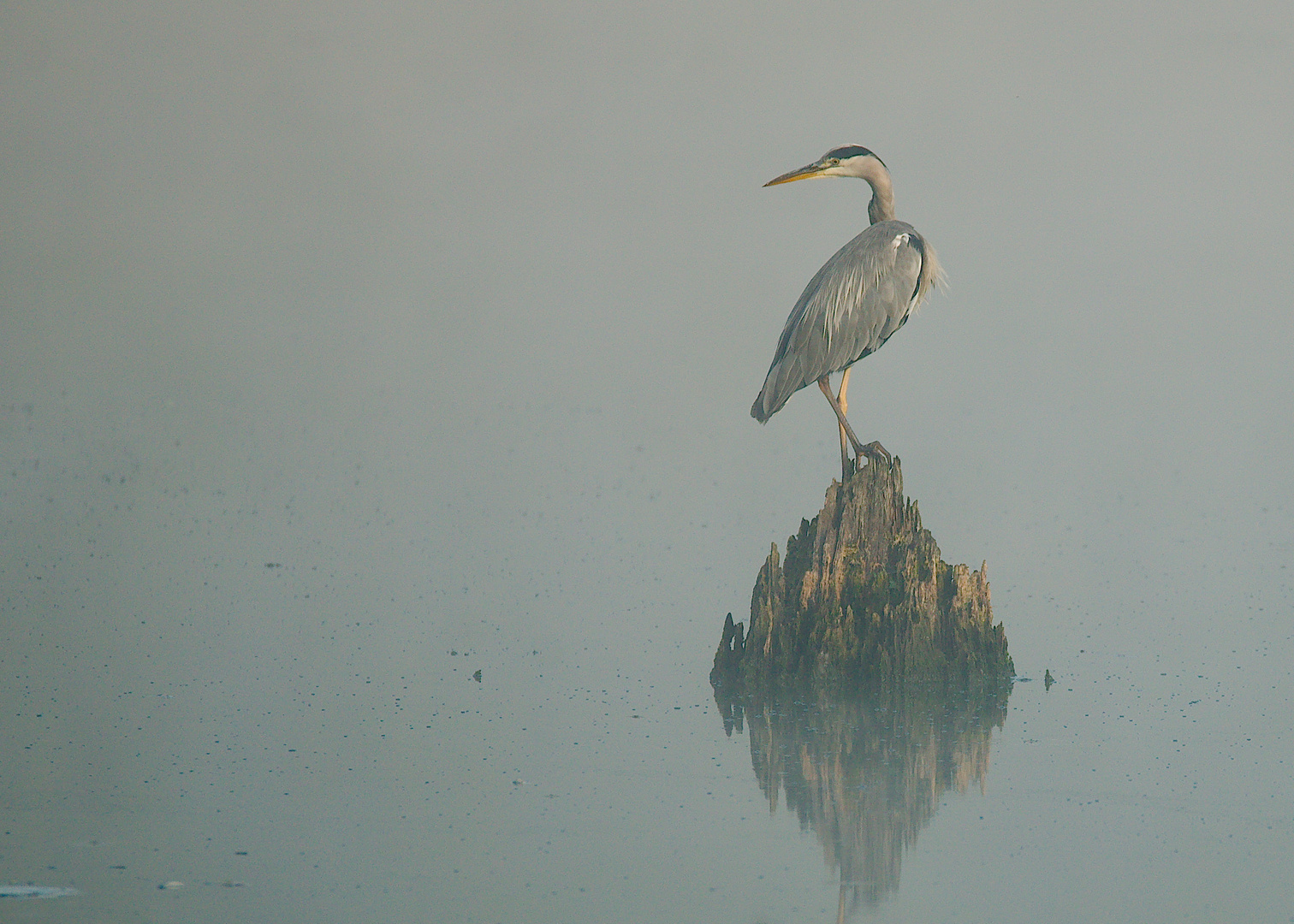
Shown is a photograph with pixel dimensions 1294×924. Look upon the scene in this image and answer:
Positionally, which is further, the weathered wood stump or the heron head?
the heron head

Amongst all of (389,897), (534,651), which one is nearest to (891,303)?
(534,651)

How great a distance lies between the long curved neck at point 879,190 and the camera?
643 cm

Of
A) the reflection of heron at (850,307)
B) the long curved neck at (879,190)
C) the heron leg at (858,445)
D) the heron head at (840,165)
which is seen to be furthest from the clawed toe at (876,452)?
the heron head at (840,165)

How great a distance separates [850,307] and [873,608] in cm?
135

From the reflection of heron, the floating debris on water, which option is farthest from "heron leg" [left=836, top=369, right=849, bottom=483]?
the floating debris on water

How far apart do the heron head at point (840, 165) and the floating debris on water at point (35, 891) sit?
13.9 ft

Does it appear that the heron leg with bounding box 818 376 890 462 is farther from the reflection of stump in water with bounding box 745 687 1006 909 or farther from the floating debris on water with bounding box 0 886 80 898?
the floating debris on water with bounding box 0 886 80 898

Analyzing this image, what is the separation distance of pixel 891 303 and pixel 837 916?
3199 millimetres

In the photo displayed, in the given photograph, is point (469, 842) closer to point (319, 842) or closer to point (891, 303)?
point (319, 842)

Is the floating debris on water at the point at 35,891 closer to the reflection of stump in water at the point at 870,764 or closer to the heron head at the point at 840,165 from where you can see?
the reflection of stump in water at the point at 870,764

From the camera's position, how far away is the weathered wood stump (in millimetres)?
5762

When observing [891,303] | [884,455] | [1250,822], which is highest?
[891,303]

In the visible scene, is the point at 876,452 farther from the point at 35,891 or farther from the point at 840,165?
the point at 35,891

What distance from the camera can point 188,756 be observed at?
16.6 feet
